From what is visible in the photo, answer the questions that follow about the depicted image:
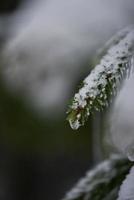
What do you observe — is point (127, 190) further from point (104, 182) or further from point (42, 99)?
point (42, 99)

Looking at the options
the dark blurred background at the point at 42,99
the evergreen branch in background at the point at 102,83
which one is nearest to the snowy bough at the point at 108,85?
the evergreen branch in background at the point at 102,83

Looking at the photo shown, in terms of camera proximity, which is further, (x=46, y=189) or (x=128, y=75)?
(x=46, y=189)

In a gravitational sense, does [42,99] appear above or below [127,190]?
above

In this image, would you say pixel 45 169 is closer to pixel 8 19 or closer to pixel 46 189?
pixel 46 189

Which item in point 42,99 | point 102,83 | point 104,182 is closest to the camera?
point 102,83

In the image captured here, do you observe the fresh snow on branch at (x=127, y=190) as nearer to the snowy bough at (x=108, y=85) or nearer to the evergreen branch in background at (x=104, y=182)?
the snowy bough at (x=108, y=85)

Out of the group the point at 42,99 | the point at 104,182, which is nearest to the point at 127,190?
the point at 104,182

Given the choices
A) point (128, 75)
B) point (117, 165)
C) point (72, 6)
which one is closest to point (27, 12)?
→ point (72, 6)
